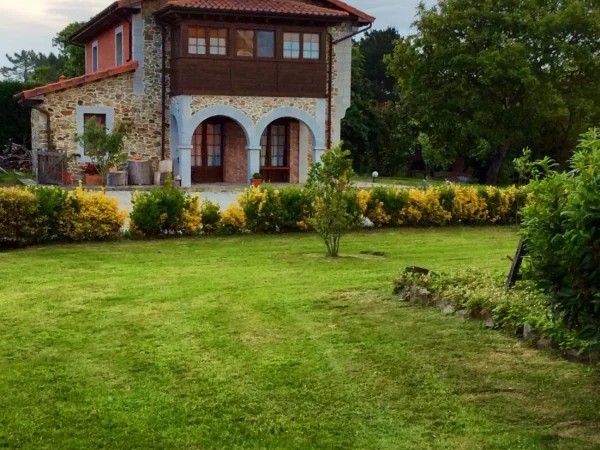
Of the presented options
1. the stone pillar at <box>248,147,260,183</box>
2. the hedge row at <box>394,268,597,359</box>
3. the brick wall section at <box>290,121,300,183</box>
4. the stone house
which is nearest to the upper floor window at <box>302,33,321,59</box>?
the stone house

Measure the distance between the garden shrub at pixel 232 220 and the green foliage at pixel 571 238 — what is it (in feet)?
31.6

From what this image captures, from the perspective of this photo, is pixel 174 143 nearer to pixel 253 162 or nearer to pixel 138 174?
pixel 138 174

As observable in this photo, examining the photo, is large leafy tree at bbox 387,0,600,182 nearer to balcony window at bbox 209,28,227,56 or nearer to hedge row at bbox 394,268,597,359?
balcony window at bbox 209,28,227,56

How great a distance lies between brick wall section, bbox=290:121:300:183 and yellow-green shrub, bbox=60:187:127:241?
14338 mm

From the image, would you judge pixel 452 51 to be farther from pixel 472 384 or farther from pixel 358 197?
pixel 472 384

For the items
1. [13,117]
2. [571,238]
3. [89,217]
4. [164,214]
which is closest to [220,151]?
[13,117]

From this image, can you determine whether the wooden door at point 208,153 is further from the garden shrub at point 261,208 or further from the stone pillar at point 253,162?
the garden shrub at point 261,208

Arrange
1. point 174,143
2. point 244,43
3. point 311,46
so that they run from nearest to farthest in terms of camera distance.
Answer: point 244,43 < point 311,46 < point 174,143

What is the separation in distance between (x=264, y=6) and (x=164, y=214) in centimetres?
1259

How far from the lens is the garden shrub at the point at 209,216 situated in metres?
14.2

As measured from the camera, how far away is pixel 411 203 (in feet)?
52.1

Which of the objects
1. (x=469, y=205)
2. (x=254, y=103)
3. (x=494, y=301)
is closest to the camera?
(x=494, y=301)

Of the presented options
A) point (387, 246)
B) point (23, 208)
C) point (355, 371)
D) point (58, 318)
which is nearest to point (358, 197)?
point (387, 246)

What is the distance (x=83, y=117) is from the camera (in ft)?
79.9
